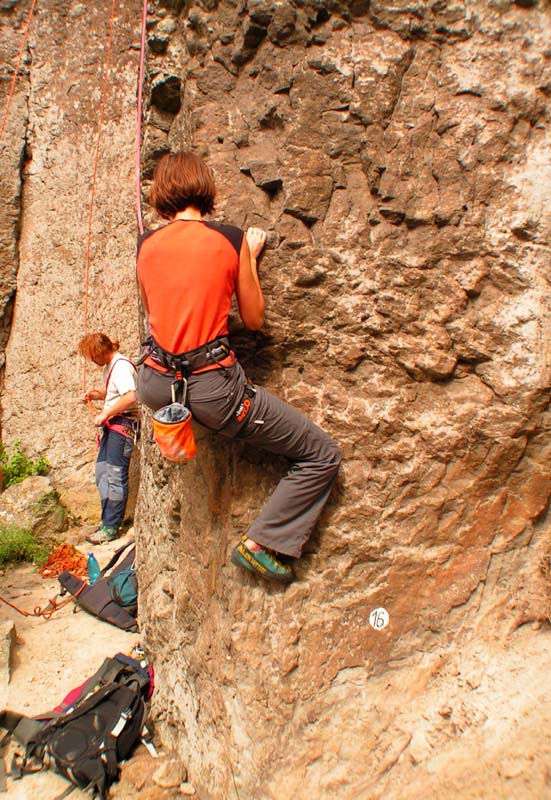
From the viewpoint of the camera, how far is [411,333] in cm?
256

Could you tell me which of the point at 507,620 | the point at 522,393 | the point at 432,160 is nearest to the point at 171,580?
the point at 507,620

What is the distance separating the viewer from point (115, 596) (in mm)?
4363

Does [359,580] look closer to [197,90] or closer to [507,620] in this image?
[507,620]

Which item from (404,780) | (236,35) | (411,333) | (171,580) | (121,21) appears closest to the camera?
(404,780)

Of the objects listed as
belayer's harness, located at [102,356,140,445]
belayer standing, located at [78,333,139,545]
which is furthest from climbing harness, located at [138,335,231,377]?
belayer's harness, located at [102,356,140,445]

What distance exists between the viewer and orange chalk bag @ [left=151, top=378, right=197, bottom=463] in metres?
2.27

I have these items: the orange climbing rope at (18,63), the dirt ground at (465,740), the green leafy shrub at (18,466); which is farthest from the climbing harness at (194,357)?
the orange climbing rope at (18,63)

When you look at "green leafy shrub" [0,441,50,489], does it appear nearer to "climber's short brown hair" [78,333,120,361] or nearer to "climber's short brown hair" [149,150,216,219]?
"climber's short brown hair" [78,333,120,361]

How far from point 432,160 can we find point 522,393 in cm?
101

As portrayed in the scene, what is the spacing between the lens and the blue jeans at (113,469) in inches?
209

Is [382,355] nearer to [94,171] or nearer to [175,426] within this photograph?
[175,426]

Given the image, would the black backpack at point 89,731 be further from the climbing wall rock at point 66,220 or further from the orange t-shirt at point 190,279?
the climbing wall rock at point 66,220

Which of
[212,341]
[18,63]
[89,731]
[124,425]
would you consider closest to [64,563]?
[124,425]

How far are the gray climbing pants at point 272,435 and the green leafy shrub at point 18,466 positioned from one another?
4.02 m
